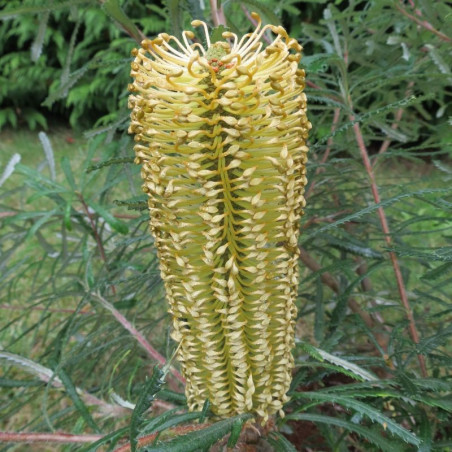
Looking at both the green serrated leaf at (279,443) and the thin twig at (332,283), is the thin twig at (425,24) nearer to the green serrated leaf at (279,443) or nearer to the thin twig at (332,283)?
the thin twig at (332,283)

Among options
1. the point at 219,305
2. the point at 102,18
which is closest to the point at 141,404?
the point at 219,305

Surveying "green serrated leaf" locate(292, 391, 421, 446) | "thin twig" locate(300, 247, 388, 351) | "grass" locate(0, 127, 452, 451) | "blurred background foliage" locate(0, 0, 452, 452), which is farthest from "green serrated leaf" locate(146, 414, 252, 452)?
"thin twig" locate(300, 247, 388, 351)

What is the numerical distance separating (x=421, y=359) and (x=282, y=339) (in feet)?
1.02

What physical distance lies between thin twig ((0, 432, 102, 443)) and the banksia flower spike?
182 mm

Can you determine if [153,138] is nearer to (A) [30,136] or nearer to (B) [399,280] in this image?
(B) [399,280]

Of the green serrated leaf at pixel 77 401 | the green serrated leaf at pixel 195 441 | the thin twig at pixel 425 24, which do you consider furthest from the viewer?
the thin twig at pixel 425 24

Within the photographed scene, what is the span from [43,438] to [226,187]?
38 cm

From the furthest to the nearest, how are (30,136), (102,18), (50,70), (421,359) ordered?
(30,136)
(50,70)
(102,18)
(421,359)

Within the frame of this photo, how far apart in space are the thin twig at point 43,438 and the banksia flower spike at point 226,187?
0.60 feet

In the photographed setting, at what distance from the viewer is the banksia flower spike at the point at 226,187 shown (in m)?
0.42

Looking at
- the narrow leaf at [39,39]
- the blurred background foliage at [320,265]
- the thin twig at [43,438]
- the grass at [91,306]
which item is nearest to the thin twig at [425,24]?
the blurred background foliage at [320,265]

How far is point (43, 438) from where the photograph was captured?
596 mm

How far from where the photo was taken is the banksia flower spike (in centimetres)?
42

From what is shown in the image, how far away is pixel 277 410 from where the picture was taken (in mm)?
596
